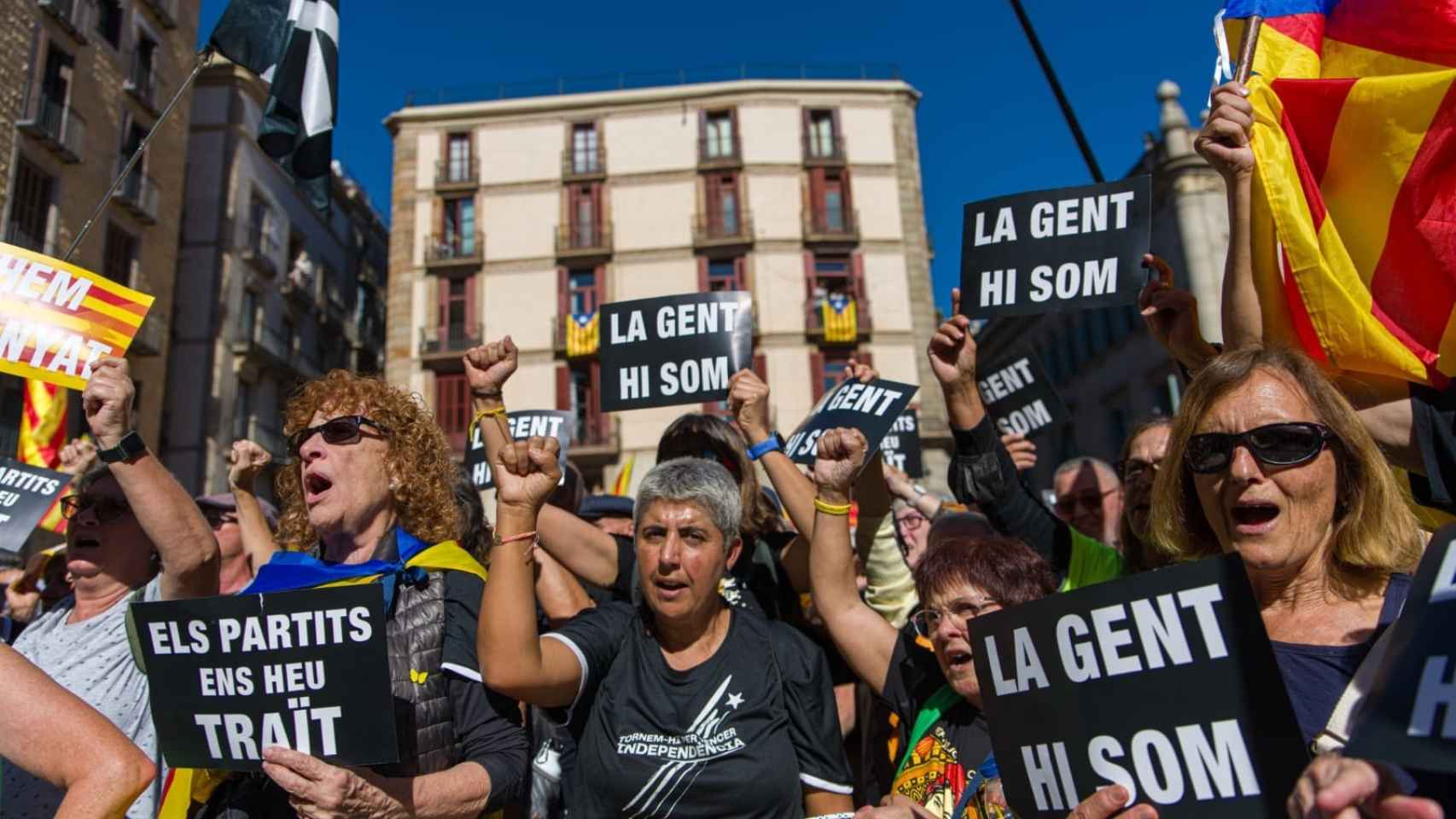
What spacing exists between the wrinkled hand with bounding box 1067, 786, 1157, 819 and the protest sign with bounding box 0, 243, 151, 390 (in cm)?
340

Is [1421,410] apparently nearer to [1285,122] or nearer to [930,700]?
[1285,122]

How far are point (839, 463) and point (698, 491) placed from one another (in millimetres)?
426

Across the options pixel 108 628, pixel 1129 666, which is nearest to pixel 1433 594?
pixel 1129 666

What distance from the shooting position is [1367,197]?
3.25 m

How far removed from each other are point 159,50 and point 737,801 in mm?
25489

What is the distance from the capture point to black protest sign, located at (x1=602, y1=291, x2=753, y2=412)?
Answer: 5.14 m

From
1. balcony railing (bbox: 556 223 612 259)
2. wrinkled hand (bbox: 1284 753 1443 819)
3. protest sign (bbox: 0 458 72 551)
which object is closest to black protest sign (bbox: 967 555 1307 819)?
wrinkled hand (bbox: 1284 753 1443 819)

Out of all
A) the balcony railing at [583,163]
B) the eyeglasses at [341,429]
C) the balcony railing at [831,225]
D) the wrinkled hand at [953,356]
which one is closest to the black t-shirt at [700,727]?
the eyeglasses at [341,429]

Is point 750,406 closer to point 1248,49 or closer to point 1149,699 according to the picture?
point 1248,49

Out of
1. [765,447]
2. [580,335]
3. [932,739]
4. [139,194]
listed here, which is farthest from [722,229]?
[932,739]

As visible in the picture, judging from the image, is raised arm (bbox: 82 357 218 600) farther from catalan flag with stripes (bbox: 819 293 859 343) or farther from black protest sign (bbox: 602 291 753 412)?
catalan flag with stripes (bbox: 819 293 859 343)

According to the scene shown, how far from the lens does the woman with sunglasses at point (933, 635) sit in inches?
104

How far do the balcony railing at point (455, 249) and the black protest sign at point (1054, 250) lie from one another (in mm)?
28117

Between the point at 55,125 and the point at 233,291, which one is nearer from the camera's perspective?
the point at 55,125
